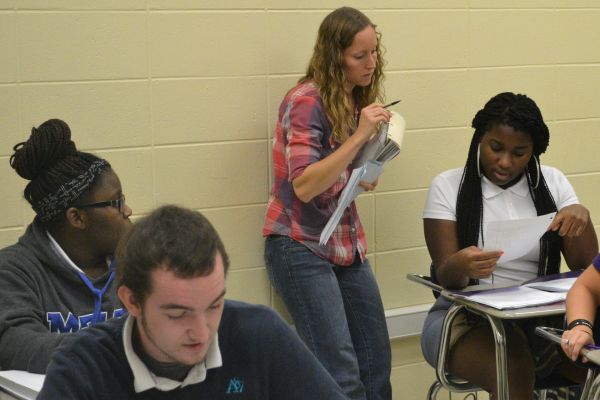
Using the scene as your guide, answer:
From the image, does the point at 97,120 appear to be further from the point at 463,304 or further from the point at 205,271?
the point at 205,271

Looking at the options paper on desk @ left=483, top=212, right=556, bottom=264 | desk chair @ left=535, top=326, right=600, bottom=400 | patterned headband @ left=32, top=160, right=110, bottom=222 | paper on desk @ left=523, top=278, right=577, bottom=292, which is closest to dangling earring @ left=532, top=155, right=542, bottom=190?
paper on desk @ left=483, top=212, right=556, bottom=264

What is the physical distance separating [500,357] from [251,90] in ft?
4.37

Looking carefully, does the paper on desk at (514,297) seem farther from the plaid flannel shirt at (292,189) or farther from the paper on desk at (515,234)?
the plaid flannel shirt at (292,189)

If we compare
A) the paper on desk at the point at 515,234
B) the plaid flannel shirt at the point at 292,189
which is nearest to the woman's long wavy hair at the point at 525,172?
the paper on desk at the point at 515,234

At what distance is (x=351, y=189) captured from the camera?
3184 mm

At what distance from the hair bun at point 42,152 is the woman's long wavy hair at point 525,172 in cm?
148

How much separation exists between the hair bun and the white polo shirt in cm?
142

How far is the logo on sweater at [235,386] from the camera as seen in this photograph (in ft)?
5.58

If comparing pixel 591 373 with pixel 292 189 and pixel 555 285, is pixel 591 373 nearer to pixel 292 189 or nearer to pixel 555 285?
pixel 555 285

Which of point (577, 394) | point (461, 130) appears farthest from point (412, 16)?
point (577, 394)

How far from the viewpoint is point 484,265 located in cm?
315

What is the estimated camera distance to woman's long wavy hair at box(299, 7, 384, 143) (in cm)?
327

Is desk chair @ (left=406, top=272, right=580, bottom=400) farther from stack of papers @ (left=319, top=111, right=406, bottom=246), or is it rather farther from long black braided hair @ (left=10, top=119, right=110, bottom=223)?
long black braided hair @ (left=10, top=119, right=110, bottom=223)

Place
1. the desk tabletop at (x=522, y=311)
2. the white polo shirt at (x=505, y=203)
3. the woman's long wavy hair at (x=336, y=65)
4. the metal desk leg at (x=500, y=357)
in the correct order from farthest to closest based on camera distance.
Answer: the white polo shirt at (x=505, y=203)
the woman's long wavy hair at (x=336, y=65)
the metal desk leg at (x=500, y=357)
the desk tabletop at (x=522, y=311)
